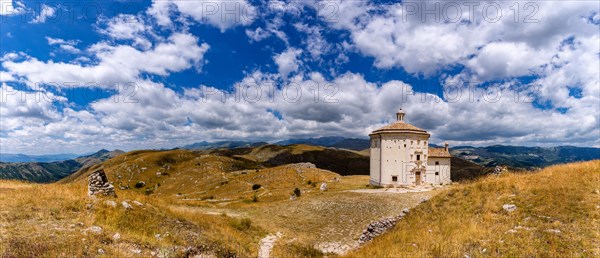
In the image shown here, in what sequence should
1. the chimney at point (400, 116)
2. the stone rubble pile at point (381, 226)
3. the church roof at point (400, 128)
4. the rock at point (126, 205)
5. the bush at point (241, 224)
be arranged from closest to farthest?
the rock at point (126, 205) < the stone rubble pile at point (381, 226) < the bush at point (241, 224) < the church roof at point (400, 128) < the chimney at point (400, 116)

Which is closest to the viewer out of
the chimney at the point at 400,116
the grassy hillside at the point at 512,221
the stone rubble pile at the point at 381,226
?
the grassy hillside at the point at 512,221

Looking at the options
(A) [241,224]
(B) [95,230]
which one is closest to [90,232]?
(B) [95,230]

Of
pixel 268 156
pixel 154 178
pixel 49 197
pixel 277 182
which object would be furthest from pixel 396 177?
pixel 268 156

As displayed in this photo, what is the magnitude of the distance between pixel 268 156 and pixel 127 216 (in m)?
176

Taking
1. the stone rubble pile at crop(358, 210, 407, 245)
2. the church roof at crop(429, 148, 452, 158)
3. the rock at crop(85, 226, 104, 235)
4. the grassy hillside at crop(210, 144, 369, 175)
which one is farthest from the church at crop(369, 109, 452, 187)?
the grassy hillside at crop(210, 144, 369, 175)

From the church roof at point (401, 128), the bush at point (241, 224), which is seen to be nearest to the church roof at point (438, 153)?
the church roof at point (401, 128)

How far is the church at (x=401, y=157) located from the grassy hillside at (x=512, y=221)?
100 ft

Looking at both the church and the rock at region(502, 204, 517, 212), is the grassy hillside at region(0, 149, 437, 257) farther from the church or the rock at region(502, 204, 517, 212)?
the church

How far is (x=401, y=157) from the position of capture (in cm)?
5116

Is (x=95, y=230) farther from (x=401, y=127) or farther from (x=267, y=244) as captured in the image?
(x=401, y=127)

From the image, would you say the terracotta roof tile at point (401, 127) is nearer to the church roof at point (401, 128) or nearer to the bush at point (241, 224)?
the church roof at point (401, 128)

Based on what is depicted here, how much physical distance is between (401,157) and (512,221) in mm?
37429

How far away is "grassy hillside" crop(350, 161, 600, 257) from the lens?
39.8 ft

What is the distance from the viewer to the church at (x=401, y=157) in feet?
168
